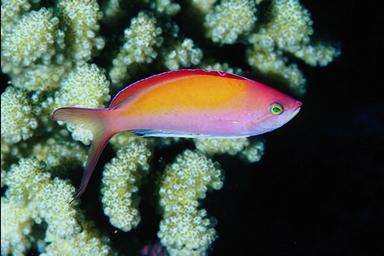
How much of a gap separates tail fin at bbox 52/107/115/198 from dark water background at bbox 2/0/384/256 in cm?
106

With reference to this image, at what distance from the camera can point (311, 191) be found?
3.44 metres

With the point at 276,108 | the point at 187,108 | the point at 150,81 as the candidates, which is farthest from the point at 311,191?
the point at 150,81

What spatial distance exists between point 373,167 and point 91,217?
2.14m

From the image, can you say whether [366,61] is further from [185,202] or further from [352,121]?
[185,202]

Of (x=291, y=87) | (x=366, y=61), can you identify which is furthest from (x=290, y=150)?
(x=366, y=61)

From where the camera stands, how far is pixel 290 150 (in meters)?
3.55

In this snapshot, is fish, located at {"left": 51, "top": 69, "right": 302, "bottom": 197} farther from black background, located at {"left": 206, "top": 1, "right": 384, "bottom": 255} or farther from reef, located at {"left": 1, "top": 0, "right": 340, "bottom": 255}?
black background, located at {"left": 206, "top": 1, "right": 384, "bottom": 255}

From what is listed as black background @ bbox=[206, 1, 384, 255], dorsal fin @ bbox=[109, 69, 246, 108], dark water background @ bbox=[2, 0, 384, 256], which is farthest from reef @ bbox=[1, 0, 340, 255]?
dorsal fin @ bbox=[109, 69, 246, 108]

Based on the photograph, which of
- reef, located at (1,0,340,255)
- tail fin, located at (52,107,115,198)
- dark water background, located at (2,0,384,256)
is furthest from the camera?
dark water background, located at (2,0,384,256)

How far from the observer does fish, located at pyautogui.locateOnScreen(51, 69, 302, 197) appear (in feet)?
6.35

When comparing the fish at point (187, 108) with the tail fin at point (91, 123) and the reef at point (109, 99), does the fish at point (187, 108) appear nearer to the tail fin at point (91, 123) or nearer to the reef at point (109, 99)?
the tail fin at point (91, 123)

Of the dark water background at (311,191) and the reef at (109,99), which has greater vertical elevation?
the reef at (109,99)

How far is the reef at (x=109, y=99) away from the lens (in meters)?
2.59

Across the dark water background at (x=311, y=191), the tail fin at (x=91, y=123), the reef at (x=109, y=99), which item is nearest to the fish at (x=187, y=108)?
the tail fin at (x=91, y=123)
